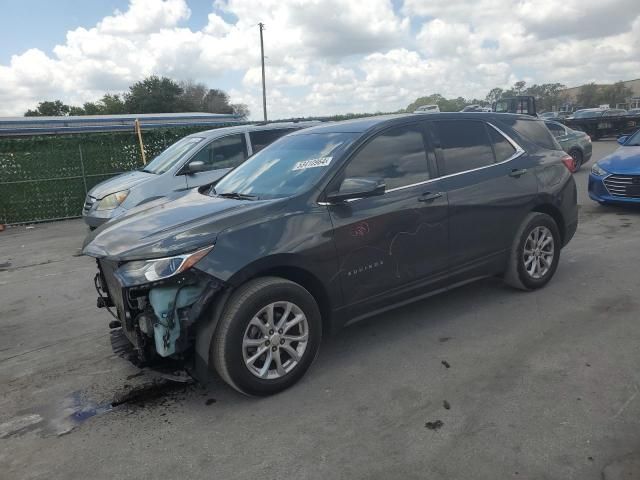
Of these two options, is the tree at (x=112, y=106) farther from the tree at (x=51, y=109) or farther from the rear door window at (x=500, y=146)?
the rear door window at (x=500, y=146)

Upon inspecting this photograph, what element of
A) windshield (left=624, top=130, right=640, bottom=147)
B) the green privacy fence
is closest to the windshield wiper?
windshield (left=624, top=130, right=640, bottom=147)

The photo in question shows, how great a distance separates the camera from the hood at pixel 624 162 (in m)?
8.41

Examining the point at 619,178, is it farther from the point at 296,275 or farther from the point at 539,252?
the point at 296,275

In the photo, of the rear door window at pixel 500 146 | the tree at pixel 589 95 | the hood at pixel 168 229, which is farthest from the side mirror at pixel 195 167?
the tree at pixel 589 95

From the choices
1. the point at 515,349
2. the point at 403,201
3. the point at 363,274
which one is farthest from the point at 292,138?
the point at 515,349

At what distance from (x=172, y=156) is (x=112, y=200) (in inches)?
55.0

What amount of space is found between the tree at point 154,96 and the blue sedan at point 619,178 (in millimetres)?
59025

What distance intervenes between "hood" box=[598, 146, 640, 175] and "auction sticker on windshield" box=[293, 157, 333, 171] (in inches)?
266

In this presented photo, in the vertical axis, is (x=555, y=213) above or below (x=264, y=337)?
above

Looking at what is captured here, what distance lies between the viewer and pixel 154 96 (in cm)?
6119

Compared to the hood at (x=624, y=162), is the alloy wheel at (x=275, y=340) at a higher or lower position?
lower

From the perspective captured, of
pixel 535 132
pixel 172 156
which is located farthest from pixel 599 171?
pixel 172 156

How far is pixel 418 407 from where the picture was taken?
10.5 feet

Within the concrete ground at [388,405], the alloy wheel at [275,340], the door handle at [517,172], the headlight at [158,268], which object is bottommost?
the concrete ground at [388,405]
